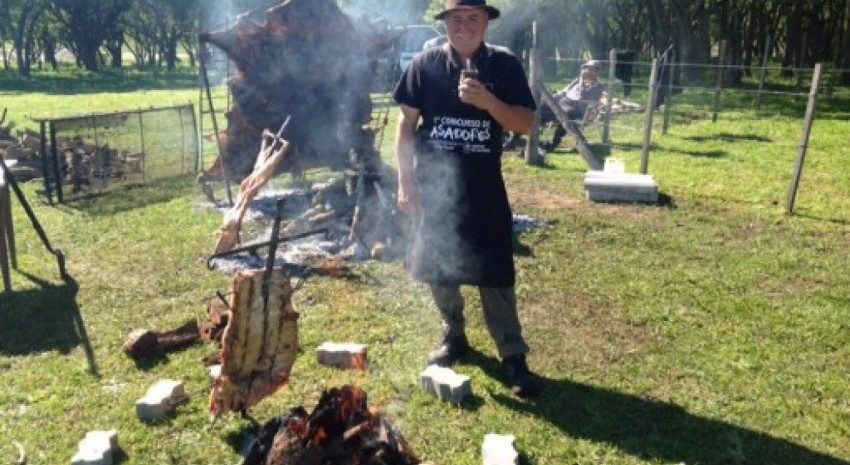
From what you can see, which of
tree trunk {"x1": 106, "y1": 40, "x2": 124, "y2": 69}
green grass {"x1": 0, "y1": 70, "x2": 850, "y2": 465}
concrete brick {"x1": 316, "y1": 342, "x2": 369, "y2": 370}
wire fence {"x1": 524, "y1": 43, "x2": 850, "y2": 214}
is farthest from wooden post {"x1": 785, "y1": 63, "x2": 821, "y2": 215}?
tree trunk {"x1": 106, "y1": 40, "x2": 124, "y2": 69}

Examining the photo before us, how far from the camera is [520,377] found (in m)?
4.75

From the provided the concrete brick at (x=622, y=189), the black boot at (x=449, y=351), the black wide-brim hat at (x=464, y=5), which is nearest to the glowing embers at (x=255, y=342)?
the black boot at (x=449, y=351)

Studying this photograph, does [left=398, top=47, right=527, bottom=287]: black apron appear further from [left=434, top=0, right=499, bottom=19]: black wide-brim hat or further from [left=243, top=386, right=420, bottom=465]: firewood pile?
[left=243, top=386, right=420, bottom=465]: firewood pile

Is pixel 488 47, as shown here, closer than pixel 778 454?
No

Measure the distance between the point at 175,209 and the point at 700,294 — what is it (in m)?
6.69

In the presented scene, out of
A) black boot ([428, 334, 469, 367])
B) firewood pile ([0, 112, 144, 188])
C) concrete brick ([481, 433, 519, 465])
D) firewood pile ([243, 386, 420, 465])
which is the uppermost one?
firewood pile ([0, 112, 144, 188])

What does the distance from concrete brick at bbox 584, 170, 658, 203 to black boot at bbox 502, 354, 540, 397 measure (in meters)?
5.47

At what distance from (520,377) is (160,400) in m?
2.31

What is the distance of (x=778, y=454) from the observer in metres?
4.12

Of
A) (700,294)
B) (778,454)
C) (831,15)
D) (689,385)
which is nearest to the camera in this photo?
(778,454)

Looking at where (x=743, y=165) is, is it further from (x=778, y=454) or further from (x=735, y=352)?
(x=778, y=454)

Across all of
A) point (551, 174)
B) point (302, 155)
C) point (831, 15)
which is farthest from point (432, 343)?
point (831, 15)

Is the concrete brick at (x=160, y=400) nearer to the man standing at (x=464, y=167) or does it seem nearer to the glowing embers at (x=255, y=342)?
the glowing embers at (x=255, y=342)

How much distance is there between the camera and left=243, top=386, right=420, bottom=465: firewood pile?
341cm
